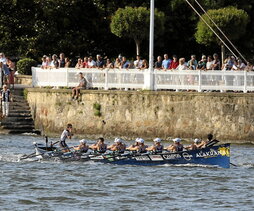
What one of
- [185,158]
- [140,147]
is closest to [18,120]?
[140,147]

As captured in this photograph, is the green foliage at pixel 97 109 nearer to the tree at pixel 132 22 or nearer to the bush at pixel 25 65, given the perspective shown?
the tree at pixel 132 22

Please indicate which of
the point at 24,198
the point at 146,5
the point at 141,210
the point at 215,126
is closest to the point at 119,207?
the point at 141,210

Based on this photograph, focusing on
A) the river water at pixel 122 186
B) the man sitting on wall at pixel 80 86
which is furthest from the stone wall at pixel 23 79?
the river water at pixel 122 186

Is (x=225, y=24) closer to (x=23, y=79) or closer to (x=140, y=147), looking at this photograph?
(x=23, y=79)

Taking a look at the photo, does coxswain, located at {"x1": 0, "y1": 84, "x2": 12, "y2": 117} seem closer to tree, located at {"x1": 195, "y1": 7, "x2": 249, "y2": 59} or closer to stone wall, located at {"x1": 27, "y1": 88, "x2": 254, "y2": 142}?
stone wall, located at {"x1": 27, "y1": 88, "x2": 254, "y2": 142}

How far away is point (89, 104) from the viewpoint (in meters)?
52.2

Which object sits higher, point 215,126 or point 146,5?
point 146,5

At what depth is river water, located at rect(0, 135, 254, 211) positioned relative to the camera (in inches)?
1345

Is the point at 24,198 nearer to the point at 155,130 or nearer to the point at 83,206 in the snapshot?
the point at 83,206

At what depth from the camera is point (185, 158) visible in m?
42.5

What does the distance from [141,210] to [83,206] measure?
1781 mm

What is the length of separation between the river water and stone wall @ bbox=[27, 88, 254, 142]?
309cm

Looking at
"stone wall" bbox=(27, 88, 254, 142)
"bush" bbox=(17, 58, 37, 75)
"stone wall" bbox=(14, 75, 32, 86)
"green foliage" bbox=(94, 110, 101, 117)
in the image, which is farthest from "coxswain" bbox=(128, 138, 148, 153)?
"bush" bbox=(17, 58, 37, 75)

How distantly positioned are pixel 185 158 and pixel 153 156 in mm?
1239
